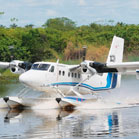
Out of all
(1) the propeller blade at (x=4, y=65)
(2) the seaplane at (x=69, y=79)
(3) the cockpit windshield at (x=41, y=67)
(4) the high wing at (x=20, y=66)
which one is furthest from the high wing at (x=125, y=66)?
(1) the propeller blade at (x=4, y=65)

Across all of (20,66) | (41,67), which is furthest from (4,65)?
(41,67)

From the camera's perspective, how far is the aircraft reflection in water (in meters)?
17.2

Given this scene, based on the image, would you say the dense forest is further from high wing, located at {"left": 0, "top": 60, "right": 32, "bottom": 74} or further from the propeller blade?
high wing, located at {"left": 0, "top": 60, "right": 32, "bottom": 74}

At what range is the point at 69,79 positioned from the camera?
26.2 meters

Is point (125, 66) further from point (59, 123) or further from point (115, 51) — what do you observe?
point (59, 123)

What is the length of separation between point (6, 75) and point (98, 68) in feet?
91.6

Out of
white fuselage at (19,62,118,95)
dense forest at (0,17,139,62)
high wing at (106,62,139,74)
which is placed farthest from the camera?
dense forest at (0,17,139,62)

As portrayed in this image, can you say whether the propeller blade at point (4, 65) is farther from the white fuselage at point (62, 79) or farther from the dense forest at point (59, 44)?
the dense forest at point (59, 44)

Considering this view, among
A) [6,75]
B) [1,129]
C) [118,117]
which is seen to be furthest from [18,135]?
[6,75]

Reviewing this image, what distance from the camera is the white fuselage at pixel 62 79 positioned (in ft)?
79.2

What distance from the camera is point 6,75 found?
173 ft

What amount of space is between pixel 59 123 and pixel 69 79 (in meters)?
6.70

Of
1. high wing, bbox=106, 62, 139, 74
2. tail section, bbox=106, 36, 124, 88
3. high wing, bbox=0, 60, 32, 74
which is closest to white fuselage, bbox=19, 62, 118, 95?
tail section, bbox=106, 36, 124, 88

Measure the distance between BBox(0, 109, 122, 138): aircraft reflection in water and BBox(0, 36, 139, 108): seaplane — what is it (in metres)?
0.78
